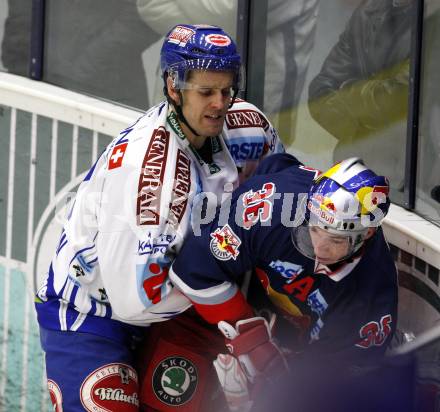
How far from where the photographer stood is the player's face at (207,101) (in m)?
3.03

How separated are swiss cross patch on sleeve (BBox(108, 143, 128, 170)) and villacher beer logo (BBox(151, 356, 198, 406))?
1.95 ft

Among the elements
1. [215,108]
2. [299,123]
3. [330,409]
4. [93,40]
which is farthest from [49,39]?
[330,409]

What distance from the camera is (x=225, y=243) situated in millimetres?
2902

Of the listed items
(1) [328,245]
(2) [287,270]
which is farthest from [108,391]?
(1) [328,245]

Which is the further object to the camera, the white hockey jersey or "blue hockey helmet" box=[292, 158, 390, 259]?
the white hockey jersey

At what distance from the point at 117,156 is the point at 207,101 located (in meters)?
0.27

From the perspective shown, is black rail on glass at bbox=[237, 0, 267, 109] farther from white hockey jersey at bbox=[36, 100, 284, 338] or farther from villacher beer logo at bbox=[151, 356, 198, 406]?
villacher beer logo at bbox=[151, 356, 198, 406]

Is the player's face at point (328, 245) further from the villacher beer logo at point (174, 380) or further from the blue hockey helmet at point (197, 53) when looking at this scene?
the villacher beer logo at point (174, 380)

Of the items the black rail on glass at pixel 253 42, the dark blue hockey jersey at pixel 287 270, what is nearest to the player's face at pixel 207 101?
the dark blue hockey jersey at pixel 287 270

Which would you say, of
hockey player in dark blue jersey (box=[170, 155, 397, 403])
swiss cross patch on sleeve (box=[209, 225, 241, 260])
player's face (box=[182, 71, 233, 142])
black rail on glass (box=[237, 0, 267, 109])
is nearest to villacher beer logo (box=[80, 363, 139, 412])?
hockey player in dark blue jersey (box=[170, 155, 397, 403])

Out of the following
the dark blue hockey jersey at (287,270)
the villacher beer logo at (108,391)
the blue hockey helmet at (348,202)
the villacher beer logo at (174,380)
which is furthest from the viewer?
the villacher beer logo at (174,380)

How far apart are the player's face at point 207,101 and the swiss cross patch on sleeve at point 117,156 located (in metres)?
0.18

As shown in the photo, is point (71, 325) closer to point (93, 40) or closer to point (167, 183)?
point (167, 183)

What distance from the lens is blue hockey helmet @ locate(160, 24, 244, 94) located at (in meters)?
3.00
